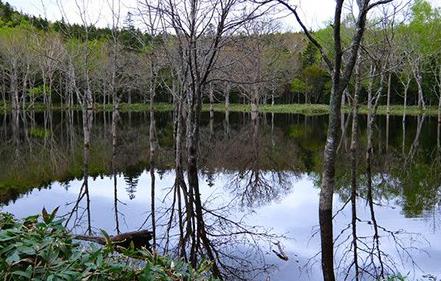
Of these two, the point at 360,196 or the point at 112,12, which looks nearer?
the point at 360,196

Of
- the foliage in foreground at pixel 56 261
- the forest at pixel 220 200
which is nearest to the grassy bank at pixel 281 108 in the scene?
the forest at pixel 220 200

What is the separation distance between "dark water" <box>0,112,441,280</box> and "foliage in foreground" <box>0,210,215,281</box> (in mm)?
4336

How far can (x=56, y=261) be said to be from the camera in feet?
9.07

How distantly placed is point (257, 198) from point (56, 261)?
1065 cm

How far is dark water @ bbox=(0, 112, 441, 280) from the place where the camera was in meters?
8.23

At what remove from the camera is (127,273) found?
2885 mm

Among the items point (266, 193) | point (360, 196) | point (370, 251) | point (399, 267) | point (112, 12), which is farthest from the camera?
point (112, 12)

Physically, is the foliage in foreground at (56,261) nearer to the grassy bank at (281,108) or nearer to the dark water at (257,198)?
the dark water at (257,198)

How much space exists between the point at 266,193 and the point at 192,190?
89.2 inches

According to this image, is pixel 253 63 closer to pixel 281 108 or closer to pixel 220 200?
pixel 281 108

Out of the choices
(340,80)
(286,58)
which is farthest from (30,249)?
(286,58)

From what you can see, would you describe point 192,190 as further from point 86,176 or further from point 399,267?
point 399,267

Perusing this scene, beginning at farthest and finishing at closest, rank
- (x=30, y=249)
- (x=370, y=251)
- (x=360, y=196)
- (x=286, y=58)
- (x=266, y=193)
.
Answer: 1. (x=286, y=58)
2. (x=266, y=193)
3. (x=360, y=196)
4. (x=370, y=251)
5. (x=30, y=249)

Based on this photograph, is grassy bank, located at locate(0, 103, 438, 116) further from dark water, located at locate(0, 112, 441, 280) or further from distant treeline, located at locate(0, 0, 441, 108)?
dark water, located at locate(0, 112, 441, 280)
